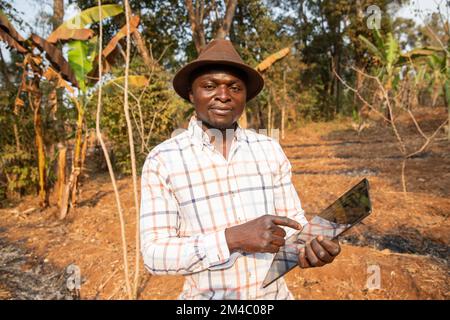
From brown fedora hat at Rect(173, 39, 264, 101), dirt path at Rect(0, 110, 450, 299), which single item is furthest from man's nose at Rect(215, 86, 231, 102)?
dirt path at Rect(0, 110, 450, 299)

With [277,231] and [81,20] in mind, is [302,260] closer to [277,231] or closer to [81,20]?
[277,231]

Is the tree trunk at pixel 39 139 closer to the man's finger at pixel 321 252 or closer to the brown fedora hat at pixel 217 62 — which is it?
the brown fedora hat at pixel 217 62

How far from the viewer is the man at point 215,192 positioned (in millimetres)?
1166

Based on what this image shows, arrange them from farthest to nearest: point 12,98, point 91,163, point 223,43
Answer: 1. point 91,163
2. point 12,98
3. point 223,43

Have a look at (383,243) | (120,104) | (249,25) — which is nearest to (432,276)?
(383,243)

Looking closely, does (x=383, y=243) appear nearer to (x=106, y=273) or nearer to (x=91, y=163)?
(x=106, y=273)

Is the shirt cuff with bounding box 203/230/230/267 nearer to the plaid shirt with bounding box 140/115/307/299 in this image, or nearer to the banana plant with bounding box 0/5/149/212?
the plaid shirt with bounding box 140/115/307/299

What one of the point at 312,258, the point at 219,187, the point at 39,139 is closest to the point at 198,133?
the point at 219,187

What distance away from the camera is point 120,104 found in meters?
8.25

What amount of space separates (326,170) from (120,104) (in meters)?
5.27

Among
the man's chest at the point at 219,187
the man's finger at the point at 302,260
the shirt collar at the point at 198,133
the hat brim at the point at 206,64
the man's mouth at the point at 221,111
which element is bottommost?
the man's finger at the point at 302,260

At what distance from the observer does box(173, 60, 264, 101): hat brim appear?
1372 mm

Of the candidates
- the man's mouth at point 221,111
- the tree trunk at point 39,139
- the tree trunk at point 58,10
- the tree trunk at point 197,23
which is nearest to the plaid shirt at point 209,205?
the man's mouth at point 221,111
